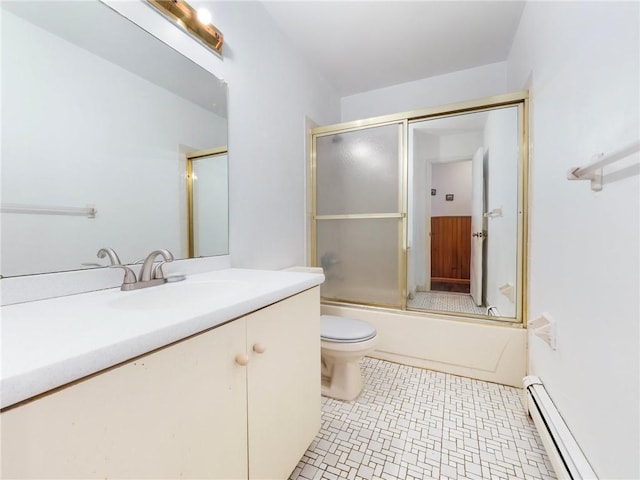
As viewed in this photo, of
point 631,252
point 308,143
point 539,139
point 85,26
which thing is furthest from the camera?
point 308,143

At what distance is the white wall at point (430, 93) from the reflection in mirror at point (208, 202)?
6.16 feet

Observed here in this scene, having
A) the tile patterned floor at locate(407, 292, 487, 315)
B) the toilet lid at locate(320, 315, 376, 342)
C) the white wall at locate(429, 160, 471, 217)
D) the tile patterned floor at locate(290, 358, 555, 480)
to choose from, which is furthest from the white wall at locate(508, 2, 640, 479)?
the white wall at locate(429, 160, 471, 217)

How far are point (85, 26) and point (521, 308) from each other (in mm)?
2428

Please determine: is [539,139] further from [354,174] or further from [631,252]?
[354,174]

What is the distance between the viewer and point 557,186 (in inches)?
46.7

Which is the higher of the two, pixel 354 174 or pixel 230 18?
pixel 230 18

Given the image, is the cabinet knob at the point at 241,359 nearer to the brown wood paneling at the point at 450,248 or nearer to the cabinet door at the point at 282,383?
the cabinet door at the point at 282,383

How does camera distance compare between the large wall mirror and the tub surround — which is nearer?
the tub surround

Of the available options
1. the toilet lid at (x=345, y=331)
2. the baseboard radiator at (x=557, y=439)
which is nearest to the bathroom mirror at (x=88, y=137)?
the toilet lid at (x=345, y=331)

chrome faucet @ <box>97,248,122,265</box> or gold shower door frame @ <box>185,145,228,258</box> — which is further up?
gold shower door frame @ <box>185,145,228,258</box>

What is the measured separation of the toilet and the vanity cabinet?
0.46 meters

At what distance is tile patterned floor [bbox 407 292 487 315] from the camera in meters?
1.99

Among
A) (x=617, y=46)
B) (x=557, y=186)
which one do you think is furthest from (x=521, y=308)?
(x=617, y=46)

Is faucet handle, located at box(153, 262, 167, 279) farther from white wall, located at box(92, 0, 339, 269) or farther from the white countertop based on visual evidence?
white wall, located at box(92, 0, 339, 269)
